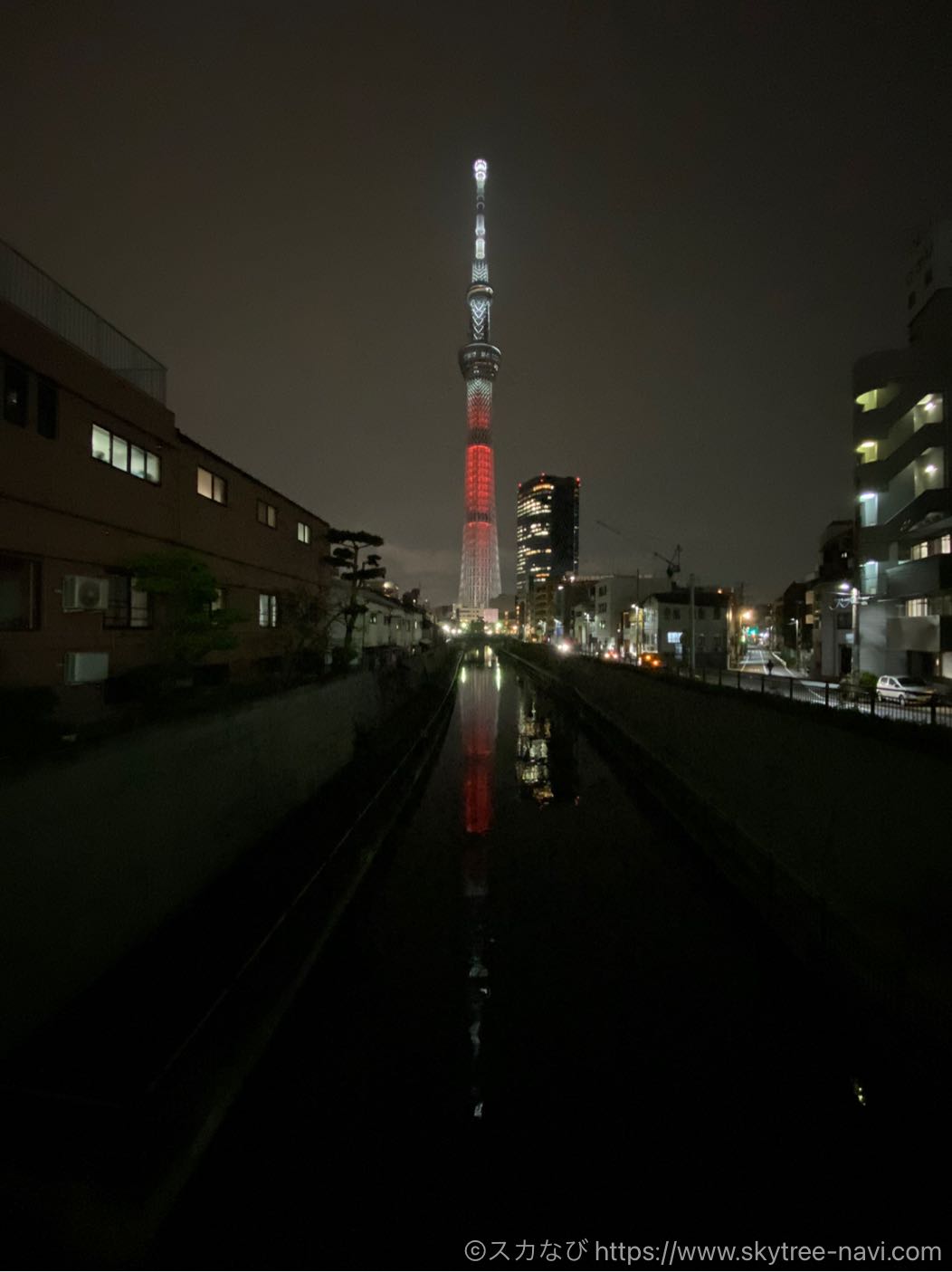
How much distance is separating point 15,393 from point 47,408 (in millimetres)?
561

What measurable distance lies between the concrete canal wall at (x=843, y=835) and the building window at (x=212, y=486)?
12.2 meters

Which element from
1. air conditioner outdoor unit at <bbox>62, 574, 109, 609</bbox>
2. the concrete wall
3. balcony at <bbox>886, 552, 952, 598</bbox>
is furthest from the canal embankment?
balcony at <bbox>886, 552, 952, 598</bbox>

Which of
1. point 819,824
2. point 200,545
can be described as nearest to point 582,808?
point 819,824

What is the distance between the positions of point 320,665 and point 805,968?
12141mm

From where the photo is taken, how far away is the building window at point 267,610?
18.3 meters

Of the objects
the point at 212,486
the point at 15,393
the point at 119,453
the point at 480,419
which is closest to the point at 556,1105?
the point at 15,393

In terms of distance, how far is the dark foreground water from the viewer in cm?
345

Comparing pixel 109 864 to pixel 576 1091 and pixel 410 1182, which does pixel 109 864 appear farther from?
pixel 576 1091

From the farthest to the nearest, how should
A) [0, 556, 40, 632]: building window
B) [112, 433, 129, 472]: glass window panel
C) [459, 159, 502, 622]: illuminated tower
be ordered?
1. [459, 159, 502, 622]: illuminated tower
2. [112, 433, 129, 472]: glass window panel
3. [0, 556, 40, 632]: building window

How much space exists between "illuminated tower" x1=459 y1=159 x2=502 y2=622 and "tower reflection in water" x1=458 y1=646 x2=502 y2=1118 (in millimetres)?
107740

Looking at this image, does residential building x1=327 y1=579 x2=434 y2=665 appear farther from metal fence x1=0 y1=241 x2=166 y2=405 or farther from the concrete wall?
the concrete wall

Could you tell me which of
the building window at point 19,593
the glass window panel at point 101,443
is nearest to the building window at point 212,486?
the glass window panel at point 101,443

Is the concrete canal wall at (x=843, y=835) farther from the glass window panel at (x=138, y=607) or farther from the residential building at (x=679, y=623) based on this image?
the residential building at (x=679, y=623)

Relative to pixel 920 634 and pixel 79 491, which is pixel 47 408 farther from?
pixel 920 634
